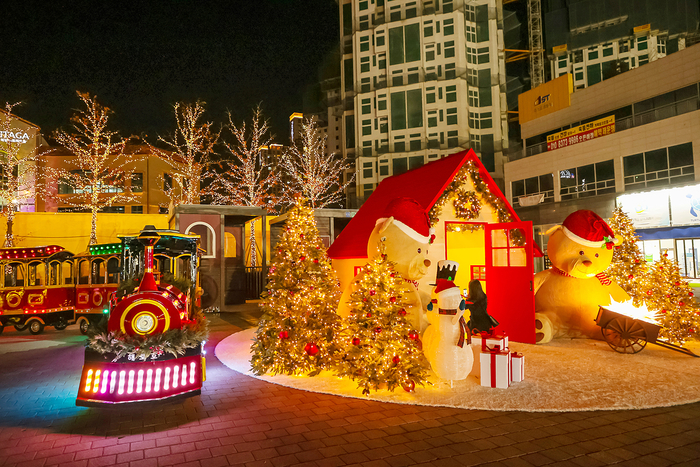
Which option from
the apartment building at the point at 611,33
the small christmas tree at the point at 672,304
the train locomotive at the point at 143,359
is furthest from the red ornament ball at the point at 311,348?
the apartment building at the point at 611,33

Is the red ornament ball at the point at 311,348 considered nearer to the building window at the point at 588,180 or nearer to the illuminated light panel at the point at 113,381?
the illuminated light panel at the point at 113,381

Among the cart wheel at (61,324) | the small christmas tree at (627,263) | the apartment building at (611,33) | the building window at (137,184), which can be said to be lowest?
the cart wheel at (61,324)

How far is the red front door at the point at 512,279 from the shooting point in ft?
30.8

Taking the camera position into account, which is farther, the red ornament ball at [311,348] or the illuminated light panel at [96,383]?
the red ornament ball at [311,348]

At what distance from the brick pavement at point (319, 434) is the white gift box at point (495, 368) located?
3.35ft

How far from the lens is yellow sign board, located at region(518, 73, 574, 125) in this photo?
1200 inches

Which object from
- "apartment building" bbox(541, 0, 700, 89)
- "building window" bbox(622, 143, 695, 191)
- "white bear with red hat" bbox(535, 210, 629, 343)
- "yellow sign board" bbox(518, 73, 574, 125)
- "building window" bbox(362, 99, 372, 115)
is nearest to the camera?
"white bear with red hat" bbox(535, 210, 629, 343)

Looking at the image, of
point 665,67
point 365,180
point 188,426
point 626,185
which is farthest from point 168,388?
point 365,180

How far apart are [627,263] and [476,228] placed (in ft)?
11.8

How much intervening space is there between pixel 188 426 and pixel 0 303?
10948 mm

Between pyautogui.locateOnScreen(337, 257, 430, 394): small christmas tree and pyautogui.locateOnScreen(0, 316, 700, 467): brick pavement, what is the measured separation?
1.72ft

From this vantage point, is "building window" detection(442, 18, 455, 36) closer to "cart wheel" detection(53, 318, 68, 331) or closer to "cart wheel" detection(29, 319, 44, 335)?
"cart wheel" detection(53, 318, 68, 331)

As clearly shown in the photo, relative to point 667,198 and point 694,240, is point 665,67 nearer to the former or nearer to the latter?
point 667,198

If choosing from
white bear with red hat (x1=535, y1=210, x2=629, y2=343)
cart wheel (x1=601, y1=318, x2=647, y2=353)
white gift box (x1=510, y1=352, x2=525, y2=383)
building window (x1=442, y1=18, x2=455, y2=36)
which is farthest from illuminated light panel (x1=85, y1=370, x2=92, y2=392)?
building window (x1=442, y1=18, x2=455, y2=36)
